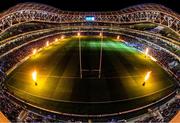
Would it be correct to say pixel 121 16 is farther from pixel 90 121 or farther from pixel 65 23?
pixel 90 121

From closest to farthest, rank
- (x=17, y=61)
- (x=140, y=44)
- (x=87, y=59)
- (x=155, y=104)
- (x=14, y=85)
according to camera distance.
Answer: (x=155, y=104) → (x=14, y=85) → (x=17, y=61) → (x=87, y=59) → (x=140, y=44)

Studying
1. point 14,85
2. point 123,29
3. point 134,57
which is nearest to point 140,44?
point 134,57

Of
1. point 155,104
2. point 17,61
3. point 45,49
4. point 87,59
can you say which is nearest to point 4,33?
point 45,49

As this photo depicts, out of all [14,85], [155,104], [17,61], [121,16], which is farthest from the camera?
[121,16]

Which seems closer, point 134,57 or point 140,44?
point 134,57

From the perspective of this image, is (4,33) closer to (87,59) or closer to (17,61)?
(17,61)

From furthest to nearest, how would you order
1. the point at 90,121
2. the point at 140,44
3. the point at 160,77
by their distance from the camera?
1. the point at 140,44
2. the point at 160,77
3. the point at 90,121
